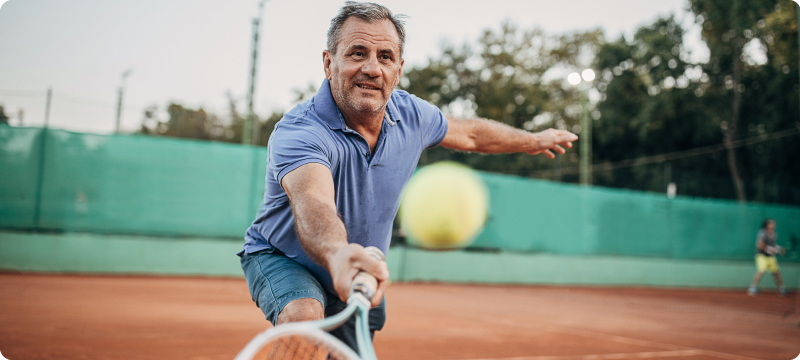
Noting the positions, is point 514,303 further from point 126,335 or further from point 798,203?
point 798,203

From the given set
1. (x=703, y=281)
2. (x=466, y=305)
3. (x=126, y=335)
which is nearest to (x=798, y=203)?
(x=703, y=281)

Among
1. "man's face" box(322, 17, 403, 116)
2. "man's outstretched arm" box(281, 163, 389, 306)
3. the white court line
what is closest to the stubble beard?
"man's face" box(322, 17, 403, 116)

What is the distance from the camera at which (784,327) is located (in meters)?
9.14

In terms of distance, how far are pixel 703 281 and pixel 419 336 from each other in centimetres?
1431

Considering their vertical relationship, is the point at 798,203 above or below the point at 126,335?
above

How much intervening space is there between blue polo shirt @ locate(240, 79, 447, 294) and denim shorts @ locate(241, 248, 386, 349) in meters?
0.05

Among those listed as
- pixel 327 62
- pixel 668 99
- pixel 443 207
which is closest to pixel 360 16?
pixel 327 62

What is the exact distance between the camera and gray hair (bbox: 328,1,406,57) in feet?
7.87

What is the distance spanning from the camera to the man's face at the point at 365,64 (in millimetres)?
2365

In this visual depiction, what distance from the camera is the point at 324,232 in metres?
1.87

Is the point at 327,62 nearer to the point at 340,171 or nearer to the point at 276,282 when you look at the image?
the point at 340,171

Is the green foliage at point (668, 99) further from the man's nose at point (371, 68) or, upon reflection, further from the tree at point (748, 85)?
the man's nose at point (371, 68)

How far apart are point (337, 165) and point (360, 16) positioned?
0.58 meters

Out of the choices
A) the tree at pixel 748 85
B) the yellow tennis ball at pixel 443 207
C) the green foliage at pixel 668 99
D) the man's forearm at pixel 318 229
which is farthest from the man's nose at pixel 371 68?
the tree at pixel 748 85
